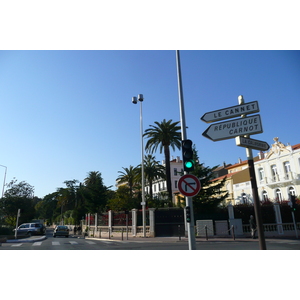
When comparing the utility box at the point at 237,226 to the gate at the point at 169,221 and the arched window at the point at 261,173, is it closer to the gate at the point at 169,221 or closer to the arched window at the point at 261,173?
the gate at the point at 169,221

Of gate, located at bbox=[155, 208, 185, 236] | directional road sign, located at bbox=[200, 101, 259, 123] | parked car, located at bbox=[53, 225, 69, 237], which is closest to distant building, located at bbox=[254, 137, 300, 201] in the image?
gate, located at bbox=[155, 208, 185, 236]

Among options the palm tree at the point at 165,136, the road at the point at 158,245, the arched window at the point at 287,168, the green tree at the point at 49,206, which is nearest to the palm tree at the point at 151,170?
the palm tree at the point at 165,136

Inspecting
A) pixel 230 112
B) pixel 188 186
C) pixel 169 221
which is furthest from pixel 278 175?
pixel 230 112

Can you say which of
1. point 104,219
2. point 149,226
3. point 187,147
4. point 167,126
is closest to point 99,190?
point 104,219

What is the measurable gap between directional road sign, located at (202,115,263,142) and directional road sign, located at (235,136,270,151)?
21cm

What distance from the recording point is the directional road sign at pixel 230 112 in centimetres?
673

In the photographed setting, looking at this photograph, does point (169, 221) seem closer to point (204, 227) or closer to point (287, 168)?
point (204, 227)

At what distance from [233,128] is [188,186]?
2219 millimetres

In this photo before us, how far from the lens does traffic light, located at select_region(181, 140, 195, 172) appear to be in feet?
25.9

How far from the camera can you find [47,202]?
98812 millimetres

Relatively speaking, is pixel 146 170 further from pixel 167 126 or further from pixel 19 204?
pixel 19 204

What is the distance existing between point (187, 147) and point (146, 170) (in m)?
32.9

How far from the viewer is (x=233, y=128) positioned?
676cm

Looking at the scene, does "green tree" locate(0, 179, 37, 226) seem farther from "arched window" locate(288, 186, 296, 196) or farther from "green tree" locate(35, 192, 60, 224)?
"green tree" locate(35, 192, 60, 224)
